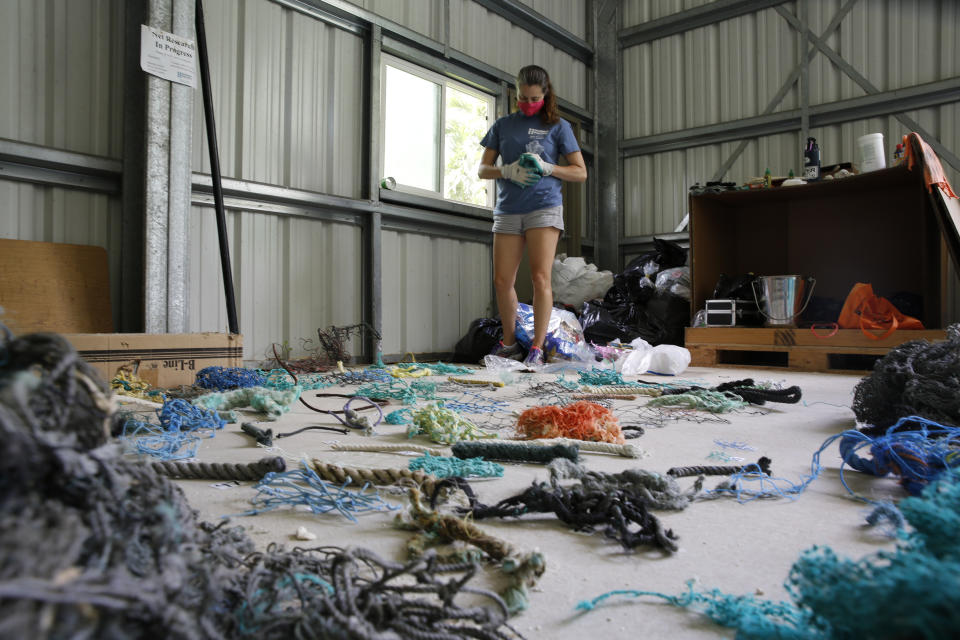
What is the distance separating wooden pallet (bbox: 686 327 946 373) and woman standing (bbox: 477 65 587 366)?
1.28 m

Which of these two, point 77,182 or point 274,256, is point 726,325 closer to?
point 274,256

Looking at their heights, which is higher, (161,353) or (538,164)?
(538,164)

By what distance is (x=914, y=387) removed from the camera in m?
1.45

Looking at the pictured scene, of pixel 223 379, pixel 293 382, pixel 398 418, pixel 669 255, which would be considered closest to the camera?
pixel 398 418

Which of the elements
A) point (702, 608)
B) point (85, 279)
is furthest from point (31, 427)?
point (85, 279)

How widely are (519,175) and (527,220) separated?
0.30m

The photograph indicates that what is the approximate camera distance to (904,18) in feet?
17.4

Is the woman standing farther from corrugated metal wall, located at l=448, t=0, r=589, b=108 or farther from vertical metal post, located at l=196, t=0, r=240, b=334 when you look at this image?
corrugated metal wall, located at l=448, t=0, r=589, b=108

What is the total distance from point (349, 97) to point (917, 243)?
4485mm

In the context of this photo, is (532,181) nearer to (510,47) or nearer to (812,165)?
(812,165)

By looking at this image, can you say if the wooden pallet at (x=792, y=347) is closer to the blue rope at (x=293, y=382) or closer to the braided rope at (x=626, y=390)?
the braided rope at (x=626, y=390)

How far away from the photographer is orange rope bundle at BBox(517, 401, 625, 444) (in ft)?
5.16

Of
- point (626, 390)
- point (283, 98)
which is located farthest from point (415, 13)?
point (626, 390)

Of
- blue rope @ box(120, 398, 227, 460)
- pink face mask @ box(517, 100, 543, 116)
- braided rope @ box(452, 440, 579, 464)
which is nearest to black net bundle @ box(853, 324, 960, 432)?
braided rope @ box(452, 440, 579, 464)
